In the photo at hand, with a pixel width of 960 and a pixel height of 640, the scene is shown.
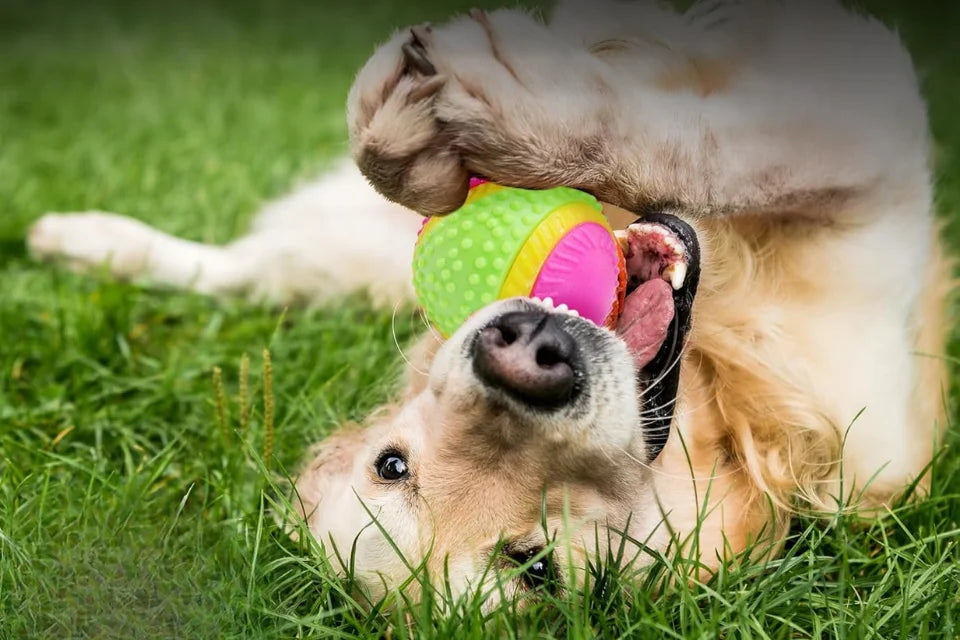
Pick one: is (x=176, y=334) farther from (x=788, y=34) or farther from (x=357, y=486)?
(x=788, y=34)

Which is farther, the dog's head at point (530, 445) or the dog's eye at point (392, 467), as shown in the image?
the dog's eye at point (392, 467)

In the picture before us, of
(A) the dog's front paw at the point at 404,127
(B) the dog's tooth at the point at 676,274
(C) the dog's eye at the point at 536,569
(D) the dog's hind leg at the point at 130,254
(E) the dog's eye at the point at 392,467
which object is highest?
(A) the dog's front paw at the point at 404,127

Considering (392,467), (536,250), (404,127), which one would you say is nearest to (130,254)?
(392,467)

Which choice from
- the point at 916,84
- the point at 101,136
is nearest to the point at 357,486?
the point at 916,84

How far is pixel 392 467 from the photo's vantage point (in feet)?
7.46

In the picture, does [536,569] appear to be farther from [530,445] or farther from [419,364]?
[419,364]

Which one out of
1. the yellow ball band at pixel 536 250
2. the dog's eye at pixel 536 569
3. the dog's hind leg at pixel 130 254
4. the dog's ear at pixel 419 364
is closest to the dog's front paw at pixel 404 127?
the yellow ball band at pixel 536 250

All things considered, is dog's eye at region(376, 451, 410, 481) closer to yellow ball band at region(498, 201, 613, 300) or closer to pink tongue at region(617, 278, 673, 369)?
yellow ball band at region(498, 201, 613, 300)

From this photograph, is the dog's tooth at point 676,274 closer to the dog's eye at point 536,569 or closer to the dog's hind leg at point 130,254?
the dog's eye at point 536,569

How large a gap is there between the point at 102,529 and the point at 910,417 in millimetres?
2016

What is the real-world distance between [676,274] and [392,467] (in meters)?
0.75

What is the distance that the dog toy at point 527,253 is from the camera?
2.08 m

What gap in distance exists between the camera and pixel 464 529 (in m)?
2.11

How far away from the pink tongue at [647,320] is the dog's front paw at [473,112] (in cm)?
27
